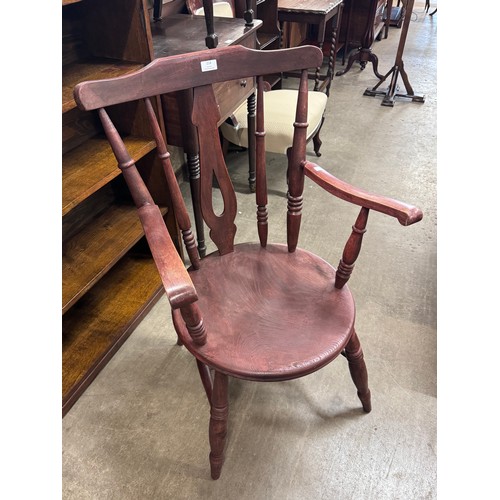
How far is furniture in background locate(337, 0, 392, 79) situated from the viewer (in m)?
4.03

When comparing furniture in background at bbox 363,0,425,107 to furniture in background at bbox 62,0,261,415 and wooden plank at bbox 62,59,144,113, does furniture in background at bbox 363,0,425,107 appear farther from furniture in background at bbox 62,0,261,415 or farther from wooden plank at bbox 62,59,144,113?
wooden plank at bbox 62,59,144,113

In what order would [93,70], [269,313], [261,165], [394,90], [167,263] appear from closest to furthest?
1. [167,263]
2. [269,313]
3. [261,165]
4. [93,70]
5. [394,90]

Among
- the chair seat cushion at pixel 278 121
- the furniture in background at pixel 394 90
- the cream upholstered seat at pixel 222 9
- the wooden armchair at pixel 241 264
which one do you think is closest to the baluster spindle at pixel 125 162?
the wooden armchair at pixel 241 264

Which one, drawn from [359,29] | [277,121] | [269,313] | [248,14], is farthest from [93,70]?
→ [359,29]

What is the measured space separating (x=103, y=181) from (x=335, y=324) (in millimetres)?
809

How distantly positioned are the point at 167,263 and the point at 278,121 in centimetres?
154

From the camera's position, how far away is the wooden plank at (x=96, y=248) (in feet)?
4.63

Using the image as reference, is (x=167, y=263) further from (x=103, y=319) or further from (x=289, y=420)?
(x=103, y=319)

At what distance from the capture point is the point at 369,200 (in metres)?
1.04

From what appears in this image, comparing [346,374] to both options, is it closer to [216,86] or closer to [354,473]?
[354,473]

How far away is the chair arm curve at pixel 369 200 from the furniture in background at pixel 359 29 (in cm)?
312

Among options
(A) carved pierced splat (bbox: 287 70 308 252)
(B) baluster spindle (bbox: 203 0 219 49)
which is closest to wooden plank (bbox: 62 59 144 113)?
(B) baluster spindle (bbox: 203 0 219 49)

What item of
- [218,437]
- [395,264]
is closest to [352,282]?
[395,264]

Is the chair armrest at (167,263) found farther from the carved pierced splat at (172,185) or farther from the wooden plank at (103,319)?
the wooden plank at (103,319)
